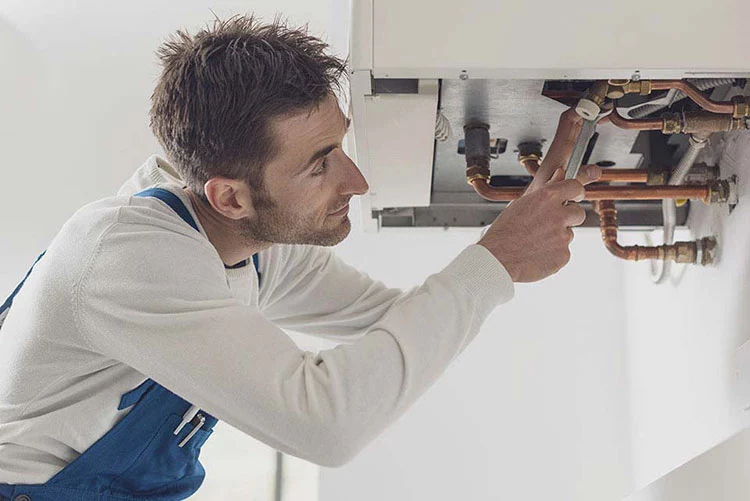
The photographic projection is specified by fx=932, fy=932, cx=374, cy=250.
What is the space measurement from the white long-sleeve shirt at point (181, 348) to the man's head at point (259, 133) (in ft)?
0.28

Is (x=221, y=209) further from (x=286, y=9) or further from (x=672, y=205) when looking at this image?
(x=286, y=9)

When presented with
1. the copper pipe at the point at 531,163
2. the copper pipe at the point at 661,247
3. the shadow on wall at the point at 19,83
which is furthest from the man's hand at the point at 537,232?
the shadow on wall at the point at 19,83

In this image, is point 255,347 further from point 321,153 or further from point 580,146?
point 580,146

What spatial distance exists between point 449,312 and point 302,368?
0.16 meters

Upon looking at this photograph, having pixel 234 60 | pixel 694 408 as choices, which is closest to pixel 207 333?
pixel 234 60

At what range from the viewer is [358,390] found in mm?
886

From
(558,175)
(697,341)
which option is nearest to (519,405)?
(697,341)

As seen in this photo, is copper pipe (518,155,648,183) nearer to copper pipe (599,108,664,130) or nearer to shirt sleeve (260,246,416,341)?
copper pipe (599,108,664,130)

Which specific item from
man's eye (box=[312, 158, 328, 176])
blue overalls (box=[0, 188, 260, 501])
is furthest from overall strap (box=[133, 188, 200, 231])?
man's eye (box=[312, 158, 328, 176])

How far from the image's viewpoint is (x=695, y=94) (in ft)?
3.26

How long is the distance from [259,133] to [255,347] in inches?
9.9

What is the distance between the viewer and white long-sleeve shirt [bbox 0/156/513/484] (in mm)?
878

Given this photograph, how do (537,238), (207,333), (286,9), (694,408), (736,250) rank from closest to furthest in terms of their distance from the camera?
(207,333) → (537,238) → (736,250) → (694,408) → (286,9)

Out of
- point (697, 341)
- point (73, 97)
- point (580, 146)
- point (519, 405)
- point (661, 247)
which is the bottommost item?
point (519, 405)
